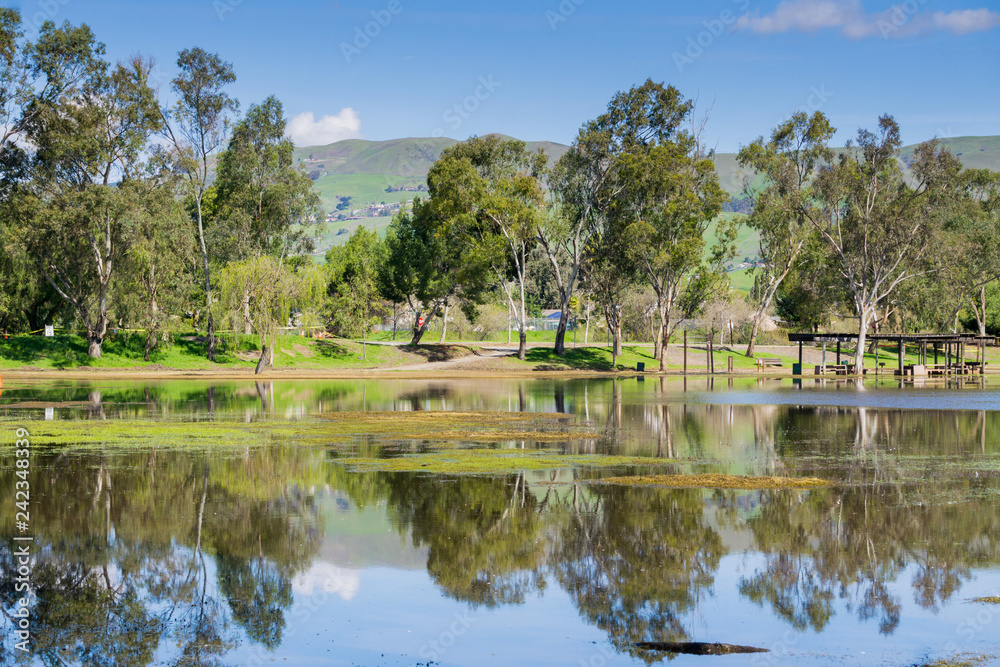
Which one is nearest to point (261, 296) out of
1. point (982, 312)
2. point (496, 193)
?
point (496, 193)

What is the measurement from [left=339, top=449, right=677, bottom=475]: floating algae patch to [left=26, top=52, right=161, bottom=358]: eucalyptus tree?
44047 mm

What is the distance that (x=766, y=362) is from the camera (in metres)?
80.3

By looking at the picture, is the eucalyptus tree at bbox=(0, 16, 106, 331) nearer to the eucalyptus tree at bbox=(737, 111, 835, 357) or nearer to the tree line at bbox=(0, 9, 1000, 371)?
the tree line at bbox=(0, 9, 1000, 371)

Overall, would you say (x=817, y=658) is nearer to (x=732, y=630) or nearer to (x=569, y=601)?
(x=732, y=630)

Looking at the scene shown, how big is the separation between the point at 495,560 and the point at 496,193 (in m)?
58.0

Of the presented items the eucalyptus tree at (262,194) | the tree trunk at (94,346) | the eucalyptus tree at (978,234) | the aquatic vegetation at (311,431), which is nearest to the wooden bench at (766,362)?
the eucalyptus tree at (978,234)

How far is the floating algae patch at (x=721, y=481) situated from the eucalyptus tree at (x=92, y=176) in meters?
Answer: 49.1

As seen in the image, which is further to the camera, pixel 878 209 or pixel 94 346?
pixel 878 209

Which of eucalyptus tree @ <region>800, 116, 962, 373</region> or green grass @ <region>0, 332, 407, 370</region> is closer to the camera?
green grass @ <region>0, 332, 407, 370</region>

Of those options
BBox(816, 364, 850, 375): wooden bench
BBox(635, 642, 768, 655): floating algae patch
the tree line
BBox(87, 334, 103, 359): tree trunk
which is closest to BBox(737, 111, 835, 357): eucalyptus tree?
the tree line

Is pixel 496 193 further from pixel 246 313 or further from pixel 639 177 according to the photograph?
pixel 246 313

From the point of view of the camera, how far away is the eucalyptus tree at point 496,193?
67000mm

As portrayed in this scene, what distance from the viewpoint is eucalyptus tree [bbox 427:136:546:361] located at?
67.0 meters

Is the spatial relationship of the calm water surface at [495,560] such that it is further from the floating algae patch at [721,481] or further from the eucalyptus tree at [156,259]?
the eucalyptus tree at [156,259]
